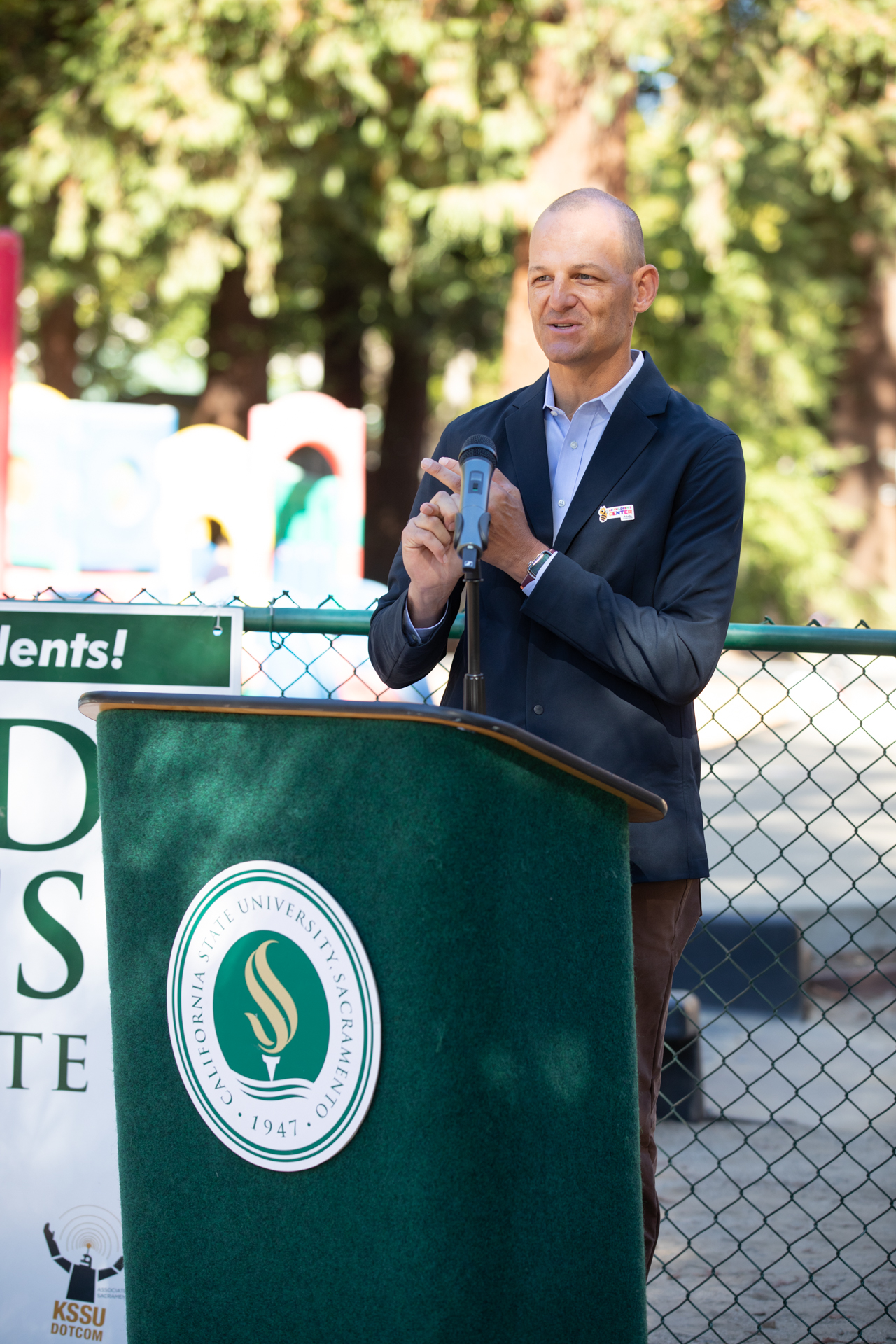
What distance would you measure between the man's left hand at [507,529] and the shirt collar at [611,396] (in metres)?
0.33

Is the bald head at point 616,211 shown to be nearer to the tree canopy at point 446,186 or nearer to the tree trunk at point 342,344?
the tree canopy at point 446,186

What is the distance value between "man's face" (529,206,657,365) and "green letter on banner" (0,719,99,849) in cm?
118

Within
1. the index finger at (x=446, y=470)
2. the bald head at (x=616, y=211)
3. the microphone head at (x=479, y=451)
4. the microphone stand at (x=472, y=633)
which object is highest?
the bald head at (x=616, y=211)

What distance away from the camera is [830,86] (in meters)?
10.8

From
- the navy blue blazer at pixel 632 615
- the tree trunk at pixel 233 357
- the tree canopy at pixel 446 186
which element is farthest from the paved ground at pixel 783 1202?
the tree trunk at pixel 233 357

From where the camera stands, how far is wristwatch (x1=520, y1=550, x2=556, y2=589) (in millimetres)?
1980

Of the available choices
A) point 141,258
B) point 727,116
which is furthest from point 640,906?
point 141,258

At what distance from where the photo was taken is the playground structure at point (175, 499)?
11.2 metres

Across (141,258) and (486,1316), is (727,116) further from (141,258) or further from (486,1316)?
(486,1316)

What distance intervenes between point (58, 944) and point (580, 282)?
157cm

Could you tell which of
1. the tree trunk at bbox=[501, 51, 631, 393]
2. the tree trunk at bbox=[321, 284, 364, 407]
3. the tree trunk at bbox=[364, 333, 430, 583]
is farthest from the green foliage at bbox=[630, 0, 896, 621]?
the tree trunk at bbox=[321, 284, 364, 407]

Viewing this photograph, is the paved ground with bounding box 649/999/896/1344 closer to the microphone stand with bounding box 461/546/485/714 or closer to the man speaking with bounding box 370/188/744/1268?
the man speaking with bounding box 370/188/744/1268

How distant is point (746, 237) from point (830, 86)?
17.1 feet

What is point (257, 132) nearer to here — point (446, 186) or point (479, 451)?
point (446, 186)
